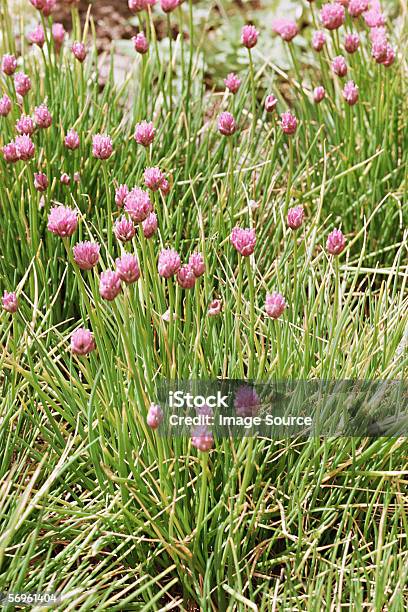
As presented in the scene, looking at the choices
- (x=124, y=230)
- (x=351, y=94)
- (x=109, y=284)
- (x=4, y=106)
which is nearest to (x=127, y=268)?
(x=109, y=284)

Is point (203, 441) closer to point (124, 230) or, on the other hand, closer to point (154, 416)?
point (154, 416)

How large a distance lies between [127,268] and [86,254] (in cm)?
15

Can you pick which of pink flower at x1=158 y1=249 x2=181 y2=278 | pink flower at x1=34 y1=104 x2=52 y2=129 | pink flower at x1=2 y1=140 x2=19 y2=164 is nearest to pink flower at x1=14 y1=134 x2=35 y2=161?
pink flower at x1=2 y1=140 x2=19 y2=164

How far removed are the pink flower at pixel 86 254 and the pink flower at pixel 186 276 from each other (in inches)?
7.7

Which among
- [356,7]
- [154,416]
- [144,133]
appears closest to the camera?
[154,416]

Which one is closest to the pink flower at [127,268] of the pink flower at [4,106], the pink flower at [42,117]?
the pink flower at [42,117]

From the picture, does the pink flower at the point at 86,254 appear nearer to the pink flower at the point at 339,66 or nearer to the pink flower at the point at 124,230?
the pink flower at the point at 124,230

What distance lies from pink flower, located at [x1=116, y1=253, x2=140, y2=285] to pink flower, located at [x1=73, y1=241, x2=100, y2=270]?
0.40 feet

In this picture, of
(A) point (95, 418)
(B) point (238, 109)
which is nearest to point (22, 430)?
(A) point (95, 418)

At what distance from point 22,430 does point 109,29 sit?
11.2 feet

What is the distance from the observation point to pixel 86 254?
5.94 ft

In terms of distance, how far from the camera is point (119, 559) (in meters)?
1.86

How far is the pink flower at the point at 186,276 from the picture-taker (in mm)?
1859

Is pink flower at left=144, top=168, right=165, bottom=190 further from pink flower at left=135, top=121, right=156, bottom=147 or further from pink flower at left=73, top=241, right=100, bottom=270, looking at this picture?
pink flower at left=73, top=241, right=100, bottom=270
